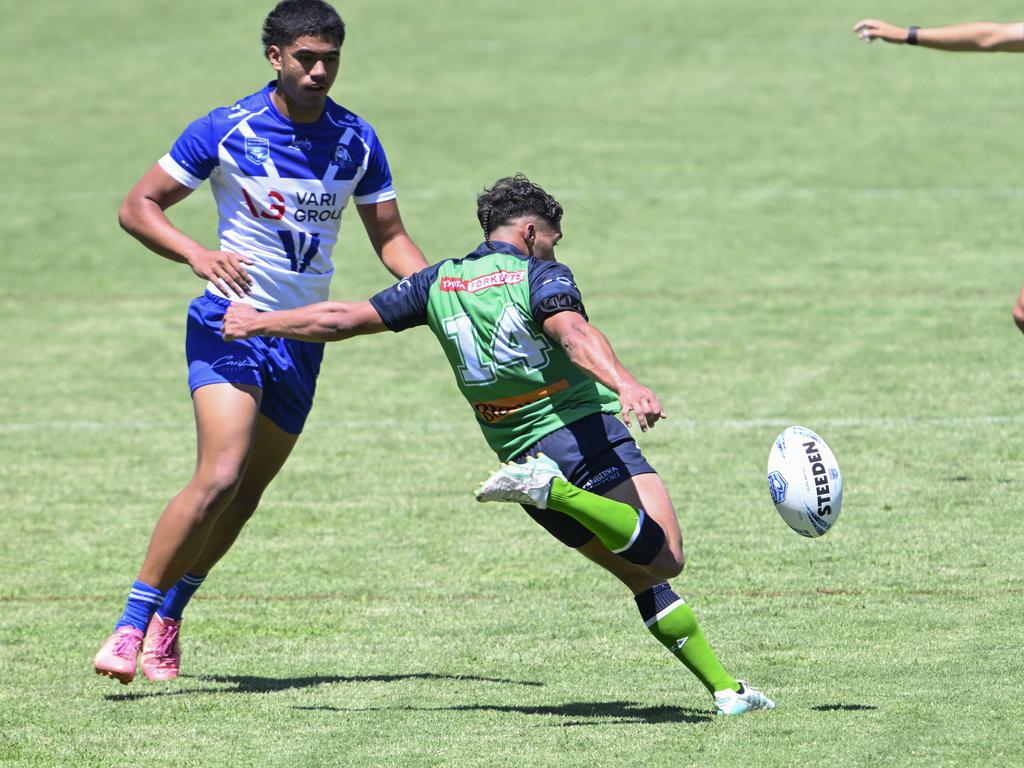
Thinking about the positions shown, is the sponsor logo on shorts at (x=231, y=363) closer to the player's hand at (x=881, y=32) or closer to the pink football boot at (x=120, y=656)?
the pink football boot at (x=120, y=656)

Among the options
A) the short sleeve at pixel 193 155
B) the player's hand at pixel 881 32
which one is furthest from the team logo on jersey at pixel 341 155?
the player's hand at pixel 881 32

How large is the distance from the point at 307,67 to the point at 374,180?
2.14ft

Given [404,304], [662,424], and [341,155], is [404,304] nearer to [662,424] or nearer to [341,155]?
[341,155]

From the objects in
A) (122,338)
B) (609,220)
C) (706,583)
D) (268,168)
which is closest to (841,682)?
(706,583)

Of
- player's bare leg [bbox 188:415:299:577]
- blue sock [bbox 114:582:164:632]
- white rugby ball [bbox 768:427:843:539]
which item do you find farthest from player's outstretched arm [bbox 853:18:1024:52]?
blue sock [bbox 114:582:164:632]

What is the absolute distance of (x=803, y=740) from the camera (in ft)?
18.7

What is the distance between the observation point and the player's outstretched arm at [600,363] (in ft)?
18.0

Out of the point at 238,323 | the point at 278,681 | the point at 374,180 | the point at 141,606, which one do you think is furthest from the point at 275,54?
the point at 278,681

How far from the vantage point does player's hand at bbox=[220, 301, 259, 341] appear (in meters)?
6.45

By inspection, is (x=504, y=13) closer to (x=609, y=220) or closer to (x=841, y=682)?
(x=609, y=220)

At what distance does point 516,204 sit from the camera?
21.3ft

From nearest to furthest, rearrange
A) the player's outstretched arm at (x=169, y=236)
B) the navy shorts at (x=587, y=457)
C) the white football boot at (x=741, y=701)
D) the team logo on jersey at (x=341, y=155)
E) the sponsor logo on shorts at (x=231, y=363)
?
1. the white football boot at (x=741, y=701)
2. the navy shorts at (x=587, y=457)
3. the player's outstretched arm at (x=169, y=236)
4. the sponsor logo on shorts at (x=231, y=363)
5. the team logo on jersey at (x=341, y=155)

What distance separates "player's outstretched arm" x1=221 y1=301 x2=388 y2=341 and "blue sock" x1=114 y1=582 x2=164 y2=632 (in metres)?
1.17

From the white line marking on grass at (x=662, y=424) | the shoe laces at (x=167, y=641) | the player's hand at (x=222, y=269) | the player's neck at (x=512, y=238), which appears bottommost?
the white line marking on grass at (x=662, y=424)
